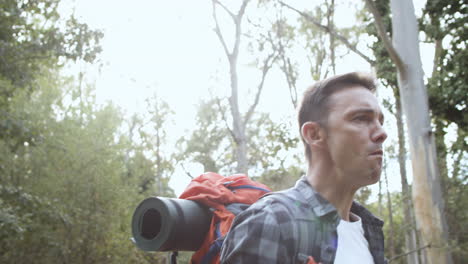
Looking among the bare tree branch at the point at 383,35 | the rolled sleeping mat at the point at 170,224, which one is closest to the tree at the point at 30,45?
the bare tree branch at the point at 383,35

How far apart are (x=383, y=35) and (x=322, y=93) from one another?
13.5ft

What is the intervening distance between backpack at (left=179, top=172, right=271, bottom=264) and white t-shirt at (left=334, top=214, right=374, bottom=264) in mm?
331

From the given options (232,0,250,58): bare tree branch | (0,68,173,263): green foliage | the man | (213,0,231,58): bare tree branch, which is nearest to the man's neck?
the man

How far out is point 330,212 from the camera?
1473 millimetres

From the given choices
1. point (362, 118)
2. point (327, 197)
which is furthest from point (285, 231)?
point (362, 118)

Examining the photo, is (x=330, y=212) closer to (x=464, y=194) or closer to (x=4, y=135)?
(x=4, y=135)

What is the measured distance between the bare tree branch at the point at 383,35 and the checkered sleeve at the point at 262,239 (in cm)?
448

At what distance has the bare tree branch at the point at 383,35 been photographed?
17.7 feet

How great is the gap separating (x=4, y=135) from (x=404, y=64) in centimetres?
575

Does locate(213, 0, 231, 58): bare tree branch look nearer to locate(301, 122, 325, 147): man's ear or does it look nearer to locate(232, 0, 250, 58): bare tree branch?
locate(232, 0, 250, 58): bare tree branch

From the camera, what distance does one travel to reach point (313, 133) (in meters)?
1.63

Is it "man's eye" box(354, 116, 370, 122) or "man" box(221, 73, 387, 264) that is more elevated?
"man's eye" box(354, 116, 370, 122)

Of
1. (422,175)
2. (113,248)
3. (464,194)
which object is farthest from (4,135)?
(113,248)

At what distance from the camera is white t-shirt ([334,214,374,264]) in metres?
1.49
